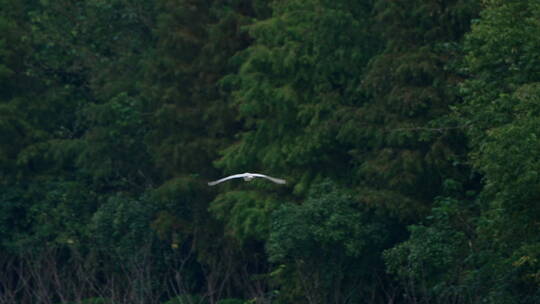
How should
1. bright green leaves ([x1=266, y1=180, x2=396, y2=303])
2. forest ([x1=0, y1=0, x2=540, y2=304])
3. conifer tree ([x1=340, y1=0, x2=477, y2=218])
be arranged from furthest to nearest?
bright green leaves ([x1=266, y1=180, x2=396, y2=303]) → conifer tree ([x1=340, y1=0, x2=477, y2=218]) → forest ([x1=0, y1=0, x2=540, y2=304])

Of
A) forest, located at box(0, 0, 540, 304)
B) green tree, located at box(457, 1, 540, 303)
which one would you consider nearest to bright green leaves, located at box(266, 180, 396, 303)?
forest, located at box(0, 0, 540, 304)

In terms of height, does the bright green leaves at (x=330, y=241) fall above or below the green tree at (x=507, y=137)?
below

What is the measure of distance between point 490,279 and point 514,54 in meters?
3.43

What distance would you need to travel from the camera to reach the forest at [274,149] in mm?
17922

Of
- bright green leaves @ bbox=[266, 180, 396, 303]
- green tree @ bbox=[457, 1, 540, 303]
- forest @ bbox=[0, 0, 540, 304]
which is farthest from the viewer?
bright green leaves @ bbox=[266, 180, 396, 303]

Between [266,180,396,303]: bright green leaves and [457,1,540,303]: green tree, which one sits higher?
[457,1,540,303]: green tree

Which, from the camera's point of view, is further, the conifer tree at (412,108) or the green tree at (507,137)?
the conifer tree at (412,108)

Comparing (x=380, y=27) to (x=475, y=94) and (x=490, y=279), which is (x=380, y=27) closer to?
(x=475, y=94)

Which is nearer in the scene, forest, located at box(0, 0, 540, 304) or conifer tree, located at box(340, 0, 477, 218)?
forest, located at box(0, 0, 540, 304)

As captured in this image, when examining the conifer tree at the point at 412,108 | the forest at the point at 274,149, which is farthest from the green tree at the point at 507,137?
the conifer tree at the point at 412,108

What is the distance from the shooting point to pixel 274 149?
23.8m

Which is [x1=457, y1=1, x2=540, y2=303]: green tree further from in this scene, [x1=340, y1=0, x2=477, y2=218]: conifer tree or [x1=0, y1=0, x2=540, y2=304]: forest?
[x1=340, y1=0, x2=477, y2=218]: conifer tree

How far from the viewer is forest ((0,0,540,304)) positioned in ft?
58.8

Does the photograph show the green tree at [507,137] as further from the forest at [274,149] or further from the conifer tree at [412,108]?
the conifer tree at [412,108]
